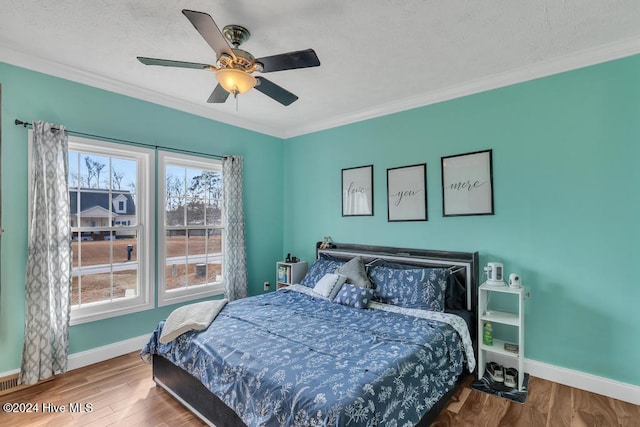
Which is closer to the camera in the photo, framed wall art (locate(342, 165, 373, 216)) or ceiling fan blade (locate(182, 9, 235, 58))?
ceiling fan blade (locate(182, 9, 235, 58))

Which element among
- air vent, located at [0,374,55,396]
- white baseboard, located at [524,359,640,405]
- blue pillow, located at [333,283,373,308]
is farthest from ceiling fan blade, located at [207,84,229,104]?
white baseboard, located at [524,359,640,405]

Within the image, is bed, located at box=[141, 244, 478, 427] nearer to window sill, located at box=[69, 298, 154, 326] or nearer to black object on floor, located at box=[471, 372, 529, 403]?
black object on floor, located at box=[471, 372, 529, 403]

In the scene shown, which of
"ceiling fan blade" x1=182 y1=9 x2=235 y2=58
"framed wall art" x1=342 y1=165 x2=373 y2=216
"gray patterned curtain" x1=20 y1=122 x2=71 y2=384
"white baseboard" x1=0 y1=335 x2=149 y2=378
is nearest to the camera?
"ceiling fan blade" x1=182 y1=9 x2=235 y2=58

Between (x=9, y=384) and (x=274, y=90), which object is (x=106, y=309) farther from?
(x=274, y=90)

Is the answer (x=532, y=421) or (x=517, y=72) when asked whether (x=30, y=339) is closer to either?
(x=532, y=421)

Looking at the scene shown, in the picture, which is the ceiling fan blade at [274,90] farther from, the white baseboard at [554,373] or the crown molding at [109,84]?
the white baseboard at [554,373]

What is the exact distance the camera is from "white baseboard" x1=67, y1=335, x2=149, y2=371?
112 inches

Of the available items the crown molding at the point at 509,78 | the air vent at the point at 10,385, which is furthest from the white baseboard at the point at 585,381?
the air vent at the point at 10,385

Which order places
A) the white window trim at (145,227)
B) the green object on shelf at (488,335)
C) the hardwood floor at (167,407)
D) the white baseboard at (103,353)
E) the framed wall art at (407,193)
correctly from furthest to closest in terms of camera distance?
the framed wall art at (407,193), the white window trim at (145,227), the white baseboard at (103,353), the green object on shelf at (488,335), the hardwood floor at (167,407)

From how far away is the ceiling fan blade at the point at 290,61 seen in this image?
177 centimetres

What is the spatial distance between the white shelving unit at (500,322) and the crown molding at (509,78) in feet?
6.15

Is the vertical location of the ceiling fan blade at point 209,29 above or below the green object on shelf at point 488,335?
above

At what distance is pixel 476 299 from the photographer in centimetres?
289

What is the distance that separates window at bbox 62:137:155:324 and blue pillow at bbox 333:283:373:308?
2.07 metres
